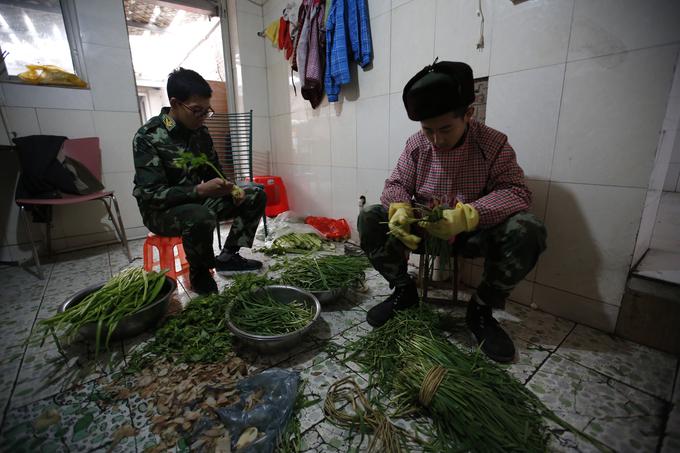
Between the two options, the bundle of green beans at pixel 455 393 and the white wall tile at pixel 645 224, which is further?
the white wall tile at pixel 645 224

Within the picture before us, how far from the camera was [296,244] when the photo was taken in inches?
100

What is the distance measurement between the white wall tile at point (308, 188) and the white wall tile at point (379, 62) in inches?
33.4

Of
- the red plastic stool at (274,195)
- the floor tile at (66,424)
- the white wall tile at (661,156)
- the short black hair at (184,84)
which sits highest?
the short black hair at (184,84)

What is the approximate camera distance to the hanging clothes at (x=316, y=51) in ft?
7.86

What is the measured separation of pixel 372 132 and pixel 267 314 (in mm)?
1551

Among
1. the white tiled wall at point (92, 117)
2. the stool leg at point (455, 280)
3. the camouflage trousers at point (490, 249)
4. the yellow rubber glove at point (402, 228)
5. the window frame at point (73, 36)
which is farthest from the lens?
the window frame at point (73, 36)

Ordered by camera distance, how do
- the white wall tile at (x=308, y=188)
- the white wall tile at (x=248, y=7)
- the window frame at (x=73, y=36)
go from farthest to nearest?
the white wall tile at (x=248, y=7) < the white wall tile at (x=308, y=188) < the window frame at (x=73, y=36)

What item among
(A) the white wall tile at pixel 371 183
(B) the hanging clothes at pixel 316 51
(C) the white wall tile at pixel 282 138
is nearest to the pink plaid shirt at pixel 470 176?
(A) the white wall tile at pixel 371 183

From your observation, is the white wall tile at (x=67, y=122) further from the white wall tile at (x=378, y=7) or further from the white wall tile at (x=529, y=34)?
the white wall tile at (x=529, y=34)

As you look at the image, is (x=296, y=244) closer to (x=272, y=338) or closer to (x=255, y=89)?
(x=272, y=338)

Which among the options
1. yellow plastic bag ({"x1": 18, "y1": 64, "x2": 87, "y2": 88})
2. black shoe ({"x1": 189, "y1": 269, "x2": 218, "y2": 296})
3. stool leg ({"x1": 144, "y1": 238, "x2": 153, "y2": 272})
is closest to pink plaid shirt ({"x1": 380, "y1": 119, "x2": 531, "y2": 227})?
black shoe ({"x1": 189, "y1": 269, "x2": 218, "y2": 296})

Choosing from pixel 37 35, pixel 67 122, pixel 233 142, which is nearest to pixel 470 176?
pixel 233 142

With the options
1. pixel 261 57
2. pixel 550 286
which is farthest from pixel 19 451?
pixel 261 57

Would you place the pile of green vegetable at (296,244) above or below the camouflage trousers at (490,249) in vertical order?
below
